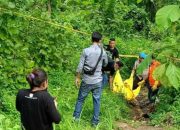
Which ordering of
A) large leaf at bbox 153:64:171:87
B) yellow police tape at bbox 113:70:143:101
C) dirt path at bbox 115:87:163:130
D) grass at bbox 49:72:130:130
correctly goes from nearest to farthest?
large leaf at bbox 153:64:171:87, grass at bbox 49:72:130:130, dirt path at bbox 115:87:163:130, yellow police tape at bbox 113:70:143:101

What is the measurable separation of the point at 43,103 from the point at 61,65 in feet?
20.1

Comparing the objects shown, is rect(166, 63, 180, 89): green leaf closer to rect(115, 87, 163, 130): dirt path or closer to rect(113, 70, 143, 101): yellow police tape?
rect(115, 87, 163, 130): dirt path

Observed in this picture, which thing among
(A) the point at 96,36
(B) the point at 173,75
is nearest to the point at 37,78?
(B) the point at 173,75

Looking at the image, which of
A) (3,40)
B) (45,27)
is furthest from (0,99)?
(45,27)

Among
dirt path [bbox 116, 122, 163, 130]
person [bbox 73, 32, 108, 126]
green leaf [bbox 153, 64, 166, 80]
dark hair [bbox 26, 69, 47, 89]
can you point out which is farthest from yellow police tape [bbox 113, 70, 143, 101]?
green leaf [bbox 153, 64, 166, 80]

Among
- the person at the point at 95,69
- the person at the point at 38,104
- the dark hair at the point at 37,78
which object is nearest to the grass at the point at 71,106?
the person at the point at 95,69

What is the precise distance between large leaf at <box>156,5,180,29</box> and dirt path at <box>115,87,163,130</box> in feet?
19.4

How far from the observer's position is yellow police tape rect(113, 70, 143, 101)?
31.7ft

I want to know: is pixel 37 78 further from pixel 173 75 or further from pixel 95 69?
pixel 95 69

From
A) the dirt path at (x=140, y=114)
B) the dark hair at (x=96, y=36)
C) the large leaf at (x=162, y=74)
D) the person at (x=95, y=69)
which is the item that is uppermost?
the large leaf at (x=162, y=74)

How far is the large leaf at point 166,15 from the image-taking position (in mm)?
2084

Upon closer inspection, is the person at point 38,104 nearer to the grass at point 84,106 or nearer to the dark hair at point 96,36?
the grass at point 84,106

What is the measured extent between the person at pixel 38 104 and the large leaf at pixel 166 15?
8.31ft

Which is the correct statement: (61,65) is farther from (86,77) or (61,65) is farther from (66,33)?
(86,77)
